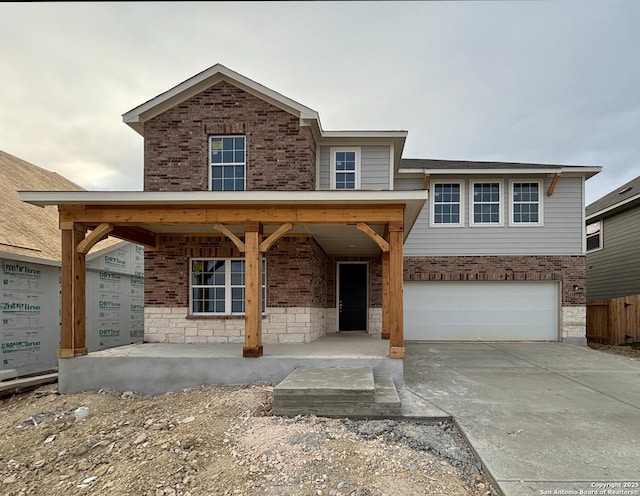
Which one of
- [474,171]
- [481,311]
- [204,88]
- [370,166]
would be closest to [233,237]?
[204,88]

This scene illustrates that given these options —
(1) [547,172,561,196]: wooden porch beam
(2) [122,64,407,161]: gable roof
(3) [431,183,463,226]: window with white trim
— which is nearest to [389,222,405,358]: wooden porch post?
(2) [122,64,407,161]: gable roof

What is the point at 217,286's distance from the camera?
29.6 ft

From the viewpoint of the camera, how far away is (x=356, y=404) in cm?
502

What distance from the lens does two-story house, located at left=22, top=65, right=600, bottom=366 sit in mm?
6707

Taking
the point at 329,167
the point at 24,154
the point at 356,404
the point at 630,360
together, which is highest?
the point at 24,154

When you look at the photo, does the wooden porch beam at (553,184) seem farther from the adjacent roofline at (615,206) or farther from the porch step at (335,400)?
the porch step at (335,400)

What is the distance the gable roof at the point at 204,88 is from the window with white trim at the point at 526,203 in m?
6.95

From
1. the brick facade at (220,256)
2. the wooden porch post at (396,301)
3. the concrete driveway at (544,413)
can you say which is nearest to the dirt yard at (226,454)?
the concrete driveway at (544,413)

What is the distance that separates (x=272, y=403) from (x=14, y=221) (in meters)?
9.18

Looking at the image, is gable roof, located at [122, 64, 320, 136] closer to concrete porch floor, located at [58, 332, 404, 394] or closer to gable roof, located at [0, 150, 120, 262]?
gable roof, located at [0, 150, 120, 262]

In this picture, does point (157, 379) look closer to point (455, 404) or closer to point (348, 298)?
point (455, 404)

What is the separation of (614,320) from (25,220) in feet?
58.0

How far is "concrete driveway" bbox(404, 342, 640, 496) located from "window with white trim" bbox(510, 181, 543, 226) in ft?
14.4

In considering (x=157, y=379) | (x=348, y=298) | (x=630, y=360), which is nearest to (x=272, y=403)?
(x=157, y=379)
